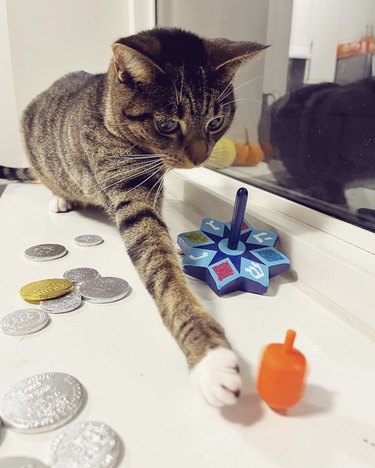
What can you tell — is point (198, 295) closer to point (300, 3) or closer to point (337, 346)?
point (337, 346)

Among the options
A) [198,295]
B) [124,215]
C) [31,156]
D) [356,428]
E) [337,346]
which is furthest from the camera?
[31,156]

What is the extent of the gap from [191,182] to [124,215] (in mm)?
438

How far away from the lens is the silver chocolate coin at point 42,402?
0.45m

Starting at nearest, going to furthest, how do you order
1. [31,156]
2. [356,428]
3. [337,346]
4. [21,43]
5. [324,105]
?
[356,428] < [337,346] < [324,105] < [31,156] < [21,43]

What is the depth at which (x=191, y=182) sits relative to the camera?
1279 mm

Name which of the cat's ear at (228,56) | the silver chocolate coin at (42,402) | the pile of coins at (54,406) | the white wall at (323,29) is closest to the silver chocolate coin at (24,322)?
the pile of coins at (54,406)

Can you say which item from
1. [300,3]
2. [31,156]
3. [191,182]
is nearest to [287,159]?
[191,182]

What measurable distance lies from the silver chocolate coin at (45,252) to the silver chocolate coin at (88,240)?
48mm

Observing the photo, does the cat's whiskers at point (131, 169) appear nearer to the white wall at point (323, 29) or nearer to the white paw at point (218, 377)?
the white paw at point (218, 377)

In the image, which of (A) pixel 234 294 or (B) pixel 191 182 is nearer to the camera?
(A) pixel 234 294

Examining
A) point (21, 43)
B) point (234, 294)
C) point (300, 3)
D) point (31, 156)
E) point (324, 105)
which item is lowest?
point (234, 294)

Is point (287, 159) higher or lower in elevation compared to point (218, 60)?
lower

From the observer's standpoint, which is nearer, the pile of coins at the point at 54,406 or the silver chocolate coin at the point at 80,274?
A: the pile of coins at the point at 54,406

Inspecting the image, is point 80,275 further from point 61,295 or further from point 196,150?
point 196,150
